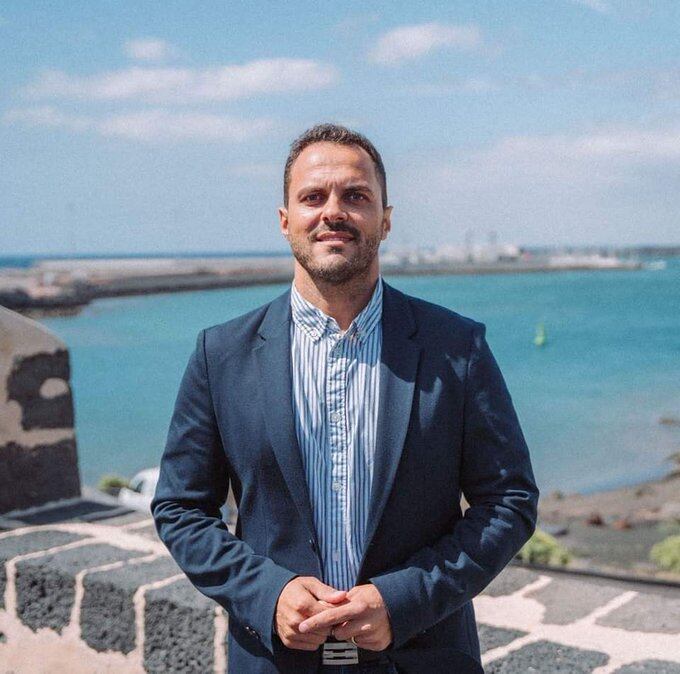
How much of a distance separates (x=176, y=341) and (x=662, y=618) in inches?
1984

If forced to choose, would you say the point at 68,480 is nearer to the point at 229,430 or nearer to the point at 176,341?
the point at 229,430

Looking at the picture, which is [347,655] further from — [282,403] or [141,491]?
[141,491]

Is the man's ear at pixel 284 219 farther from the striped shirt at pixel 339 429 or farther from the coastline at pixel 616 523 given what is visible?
the coastline at pixel 616 523

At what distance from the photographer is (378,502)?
161cm

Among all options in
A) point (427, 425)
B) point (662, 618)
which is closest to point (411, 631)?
point (427, 425)

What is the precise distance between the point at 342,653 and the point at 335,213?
2.35ft

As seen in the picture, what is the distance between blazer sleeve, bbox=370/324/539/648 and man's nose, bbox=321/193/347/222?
0.30 m

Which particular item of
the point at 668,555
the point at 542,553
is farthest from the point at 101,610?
the point at 668,555

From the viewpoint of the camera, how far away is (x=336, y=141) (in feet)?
5.56

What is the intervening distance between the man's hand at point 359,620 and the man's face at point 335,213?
1.70ft

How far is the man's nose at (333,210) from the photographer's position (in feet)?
5.40

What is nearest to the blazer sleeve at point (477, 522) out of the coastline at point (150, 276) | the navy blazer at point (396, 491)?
the navy blazer at point (396, 491)

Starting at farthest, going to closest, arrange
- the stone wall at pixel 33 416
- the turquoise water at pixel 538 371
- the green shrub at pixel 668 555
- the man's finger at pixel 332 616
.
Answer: the turquoise water at pixel 538 371 → the green shrub at pixel 668 555 → the stone wall at pixel 33 416 → the man's finger at pixel 332 616

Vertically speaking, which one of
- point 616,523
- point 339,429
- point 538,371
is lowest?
point 538,371
